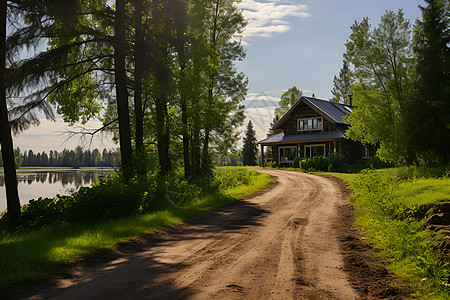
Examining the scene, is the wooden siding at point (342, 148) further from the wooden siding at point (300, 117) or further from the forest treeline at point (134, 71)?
the forest treeline at point (134, 71)

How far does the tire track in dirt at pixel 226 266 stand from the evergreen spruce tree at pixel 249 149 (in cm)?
5026

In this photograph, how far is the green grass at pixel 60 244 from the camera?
19.4 ft

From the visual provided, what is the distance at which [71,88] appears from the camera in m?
17.0

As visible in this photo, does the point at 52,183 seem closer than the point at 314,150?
Yes

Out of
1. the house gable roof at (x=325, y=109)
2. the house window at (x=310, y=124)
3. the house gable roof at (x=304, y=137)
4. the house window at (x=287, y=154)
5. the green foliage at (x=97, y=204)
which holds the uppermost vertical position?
the house gable roof at (x=325, y=109)

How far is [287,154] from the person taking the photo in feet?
133

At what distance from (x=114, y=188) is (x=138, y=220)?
163 cm

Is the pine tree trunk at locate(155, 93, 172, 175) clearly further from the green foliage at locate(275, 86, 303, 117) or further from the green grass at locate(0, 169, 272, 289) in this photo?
the green foliage at locate(275, 86, 303, 117)

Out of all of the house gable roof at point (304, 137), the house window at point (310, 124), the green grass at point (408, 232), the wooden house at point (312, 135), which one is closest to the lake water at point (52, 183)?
the green grass at point (408, 232)

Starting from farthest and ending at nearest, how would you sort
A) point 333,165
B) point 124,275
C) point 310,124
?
1. point 310,124
2. point 333,165
3. point 124,275

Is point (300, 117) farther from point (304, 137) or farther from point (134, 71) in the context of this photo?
point (134, 71)

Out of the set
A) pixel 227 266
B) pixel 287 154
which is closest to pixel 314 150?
pixel 287 154

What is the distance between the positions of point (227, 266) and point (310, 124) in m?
34.7

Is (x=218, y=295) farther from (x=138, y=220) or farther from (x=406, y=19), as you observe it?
(x=406, y=19)
